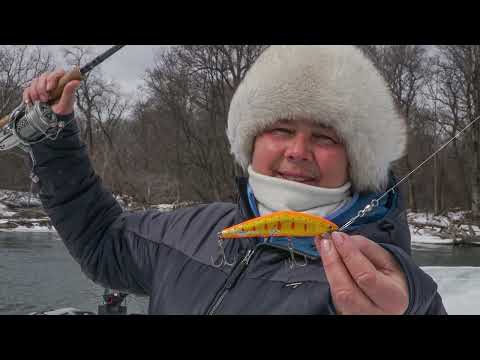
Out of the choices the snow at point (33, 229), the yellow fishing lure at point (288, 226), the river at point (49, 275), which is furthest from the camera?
the snow at point (33, 229)

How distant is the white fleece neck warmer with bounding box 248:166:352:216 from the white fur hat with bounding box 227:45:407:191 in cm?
15

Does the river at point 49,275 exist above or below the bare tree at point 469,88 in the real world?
below

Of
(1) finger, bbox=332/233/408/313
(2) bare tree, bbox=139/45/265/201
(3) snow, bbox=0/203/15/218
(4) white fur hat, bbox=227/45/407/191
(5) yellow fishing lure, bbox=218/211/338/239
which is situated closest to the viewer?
(1) finger, bbox=332/233/408/313

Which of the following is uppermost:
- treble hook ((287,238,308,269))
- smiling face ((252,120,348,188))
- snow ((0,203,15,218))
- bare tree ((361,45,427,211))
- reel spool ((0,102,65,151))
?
bare tree ((361,45,427,211))

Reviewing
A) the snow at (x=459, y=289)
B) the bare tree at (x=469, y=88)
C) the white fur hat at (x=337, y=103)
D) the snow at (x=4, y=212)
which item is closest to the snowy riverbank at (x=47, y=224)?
the snow at (x=4, y=212)

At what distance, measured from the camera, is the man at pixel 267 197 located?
1.55 metres

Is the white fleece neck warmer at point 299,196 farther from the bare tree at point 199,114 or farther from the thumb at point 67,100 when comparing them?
the bare tree at point 199,114

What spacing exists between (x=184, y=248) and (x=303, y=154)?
2.39ft

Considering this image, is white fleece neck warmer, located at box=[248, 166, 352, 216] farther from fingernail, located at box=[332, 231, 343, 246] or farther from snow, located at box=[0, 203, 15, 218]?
A: snow, located at box=[0, 203, 15, 218]

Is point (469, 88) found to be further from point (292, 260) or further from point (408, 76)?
point (292, 260)

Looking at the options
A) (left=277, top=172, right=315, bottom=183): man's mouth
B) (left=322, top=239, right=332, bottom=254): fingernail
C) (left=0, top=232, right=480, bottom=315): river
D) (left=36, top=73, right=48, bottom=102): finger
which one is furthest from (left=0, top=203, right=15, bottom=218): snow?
(left=322, top=239, right=332, bottom=254): fingernail

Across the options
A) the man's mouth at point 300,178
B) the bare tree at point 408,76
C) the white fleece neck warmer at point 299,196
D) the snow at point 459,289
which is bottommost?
the snow at point 459,289

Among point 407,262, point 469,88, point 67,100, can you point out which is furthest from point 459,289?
point 469,88

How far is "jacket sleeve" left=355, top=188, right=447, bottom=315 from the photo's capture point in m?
1.12
